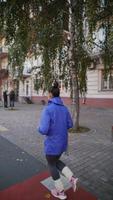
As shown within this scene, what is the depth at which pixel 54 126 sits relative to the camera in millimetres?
4422

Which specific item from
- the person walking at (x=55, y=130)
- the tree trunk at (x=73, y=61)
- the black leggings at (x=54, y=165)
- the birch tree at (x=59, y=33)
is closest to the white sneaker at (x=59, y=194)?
the person walking at (x=55, y=130)

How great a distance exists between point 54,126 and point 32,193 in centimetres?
138

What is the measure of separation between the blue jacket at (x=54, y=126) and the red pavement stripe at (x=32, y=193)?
899 millimetres

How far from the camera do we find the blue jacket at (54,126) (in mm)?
4328

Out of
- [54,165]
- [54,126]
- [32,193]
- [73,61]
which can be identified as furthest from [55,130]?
[73,61]

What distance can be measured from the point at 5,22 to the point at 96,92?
1490 centimetres

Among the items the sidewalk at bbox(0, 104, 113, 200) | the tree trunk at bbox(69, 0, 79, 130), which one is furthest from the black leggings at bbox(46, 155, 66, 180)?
Result: the tree trunk at bbox(69, 0, 79, 130)

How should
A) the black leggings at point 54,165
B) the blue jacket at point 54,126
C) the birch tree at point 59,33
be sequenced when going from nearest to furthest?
the blue jacket at point 54,126 → the black leggings at point 54,165 → the birch tree at point 59,33

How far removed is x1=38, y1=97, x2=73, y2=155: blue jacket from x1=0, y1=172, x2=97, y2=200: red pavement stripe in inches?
35.4

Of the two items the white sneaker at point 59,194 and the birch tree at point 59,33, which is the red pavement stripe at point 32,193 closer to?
the white sneaker at point 59,194

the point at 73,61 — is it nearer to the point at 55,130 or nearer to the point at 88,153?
the point at 88,153

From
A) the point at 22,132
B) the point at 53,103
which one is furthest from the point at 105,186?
the point at 22,132

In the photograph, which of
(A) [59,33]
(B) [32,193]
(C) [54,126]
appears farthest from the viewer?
(A) [59,33]

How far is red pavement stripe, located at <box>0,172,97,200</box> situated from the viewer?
15.5ft
